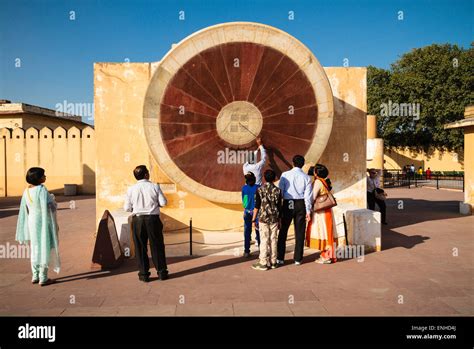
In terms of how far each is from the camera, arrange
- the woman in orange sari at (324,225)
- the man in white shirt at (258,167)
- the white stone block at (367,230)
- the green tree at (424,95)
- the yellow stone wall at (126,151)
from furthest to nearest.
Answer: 1. the green tree at (424,95)
2. the yellow stone wall at (126,151)
3. the man in white shirt at (258,167)
4. the white stone block at (367,230)
5. the woman in orange sari at (324,225)

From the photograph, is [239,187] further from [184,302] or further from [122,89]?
[184,302]

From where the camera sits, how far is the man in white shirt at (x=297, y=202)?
7172 millimetres

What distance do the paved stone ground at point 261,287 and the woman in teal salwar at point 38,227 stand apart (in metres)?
0.30

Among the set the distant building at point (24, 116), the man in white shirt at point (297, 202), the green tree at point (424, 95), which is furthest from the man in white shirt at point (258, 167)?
the green tree at point (424, 95)

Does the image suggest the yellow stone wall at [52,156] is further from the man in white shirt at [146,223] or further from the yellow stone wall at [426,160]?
the yellow stone wall at [426,160]

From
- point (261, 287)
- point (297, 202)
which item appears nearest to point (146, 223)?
point (261, 287)

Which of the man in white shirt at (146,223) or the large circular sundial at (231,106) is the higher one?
the large circular sundial at (231,106)

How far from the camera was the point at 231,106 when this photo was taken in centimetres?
914

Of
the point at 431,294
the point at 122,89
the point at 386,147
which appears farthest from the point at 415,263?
the point at 386,147

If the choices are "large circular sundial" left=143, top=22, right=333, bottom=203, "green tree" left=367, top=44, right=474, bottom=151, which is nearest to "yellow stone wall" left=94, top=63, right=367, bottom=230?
"large circular sundial" left=143, top=22, right=333, bottom=203

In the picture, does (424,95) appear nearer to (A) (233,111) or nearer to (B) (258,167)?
(A) (233,111)

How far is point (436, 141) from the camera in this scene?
4178 centimetres

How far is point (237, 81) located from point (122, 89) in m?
2.89

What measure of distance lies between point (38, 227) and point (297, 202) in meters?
4.33
